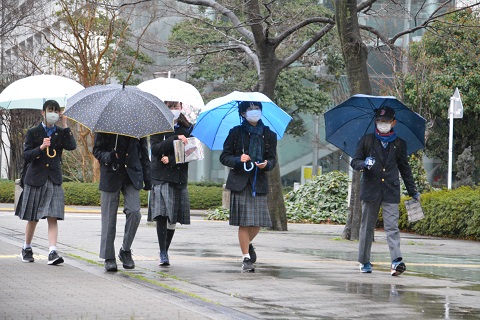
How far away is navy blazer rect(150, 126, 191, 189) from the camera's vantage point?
10836 mm

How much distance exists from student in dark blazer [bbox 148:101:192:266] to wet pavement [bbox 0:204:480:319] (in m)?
0.49

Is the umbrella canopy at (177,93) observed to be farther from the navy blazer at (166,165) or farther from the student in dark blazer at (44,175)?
the student in dark blazer at (44,175)

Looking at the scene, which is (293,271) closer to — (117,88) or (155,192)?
(155,192)

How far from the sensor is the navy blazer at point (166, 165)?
35.6 feet

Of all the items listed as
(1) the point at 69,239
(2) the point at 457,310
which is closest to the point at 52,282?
(2) the point at 457,310

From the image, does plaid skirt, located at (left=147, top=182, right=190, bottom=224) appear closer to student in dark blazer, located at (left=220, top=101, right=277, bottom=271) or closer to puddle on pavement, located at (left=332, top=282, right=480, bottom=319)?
student in dark blazer, located at (left=220, top=101, right=277, bottom=271)

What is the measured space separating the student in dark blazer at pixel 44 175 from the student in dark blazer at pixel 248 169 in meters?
1.87

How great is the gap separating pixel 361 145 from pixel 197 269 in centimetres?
227

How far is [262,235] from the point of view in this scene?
17812 millimetres

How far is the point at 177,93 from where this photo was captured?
1111 cm

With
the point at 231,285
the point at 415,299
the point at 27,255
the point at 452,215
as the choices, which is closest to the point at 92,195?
the point at 452,215

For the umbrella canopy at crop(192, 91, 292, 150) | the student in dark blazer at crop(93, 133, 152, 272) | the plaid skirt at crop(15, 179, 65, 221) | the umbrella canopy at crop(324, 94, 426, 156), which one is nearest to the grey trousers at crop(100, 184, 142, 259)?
the student in dark blazer at crop(93, 133, 152, 272)

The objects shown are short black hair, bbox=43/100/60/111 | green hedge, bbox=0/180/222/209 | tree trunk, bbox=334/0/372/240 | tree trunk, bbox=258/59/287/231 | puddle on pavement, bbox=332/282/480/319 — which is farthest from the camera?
green hedge, bbox=0/180/222/209

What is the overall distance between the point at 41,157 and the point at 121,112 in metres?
1.43
